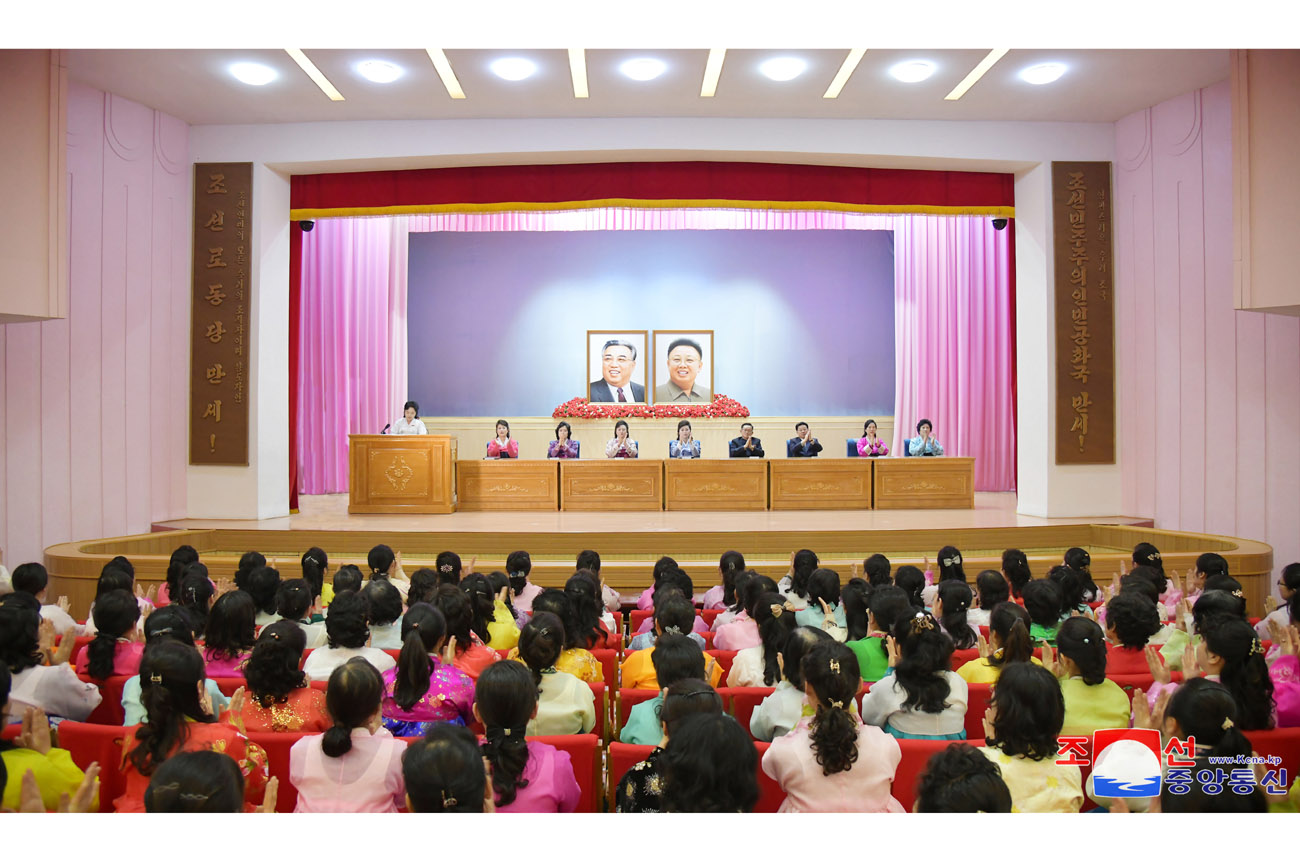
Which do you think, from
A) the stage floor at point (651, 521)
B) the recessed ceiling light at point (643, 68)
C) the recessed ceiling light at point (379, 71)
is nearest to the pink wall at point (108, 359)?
the stage floor at point (651, 521)

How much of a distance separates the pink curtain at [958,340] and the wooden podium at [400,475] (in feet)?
19.2

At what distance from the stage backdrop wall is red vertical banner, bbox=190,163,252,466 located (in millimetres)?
3994

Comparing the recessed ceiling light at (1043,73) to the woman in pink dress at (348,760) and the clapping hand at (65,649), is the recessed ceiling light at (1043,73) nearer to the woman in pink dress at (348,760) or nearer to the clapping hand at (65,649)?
the woman in pink dress at (348,760)

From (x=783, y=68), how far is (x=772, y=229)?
4.76 metres

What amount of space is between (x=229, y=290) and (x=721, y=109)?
4295 mm

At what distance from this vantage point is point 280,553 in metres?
6.95

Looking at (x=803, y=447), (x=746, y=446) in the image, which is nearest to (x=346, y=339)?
(x=746, y=446)

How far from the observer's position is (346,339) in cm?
1096

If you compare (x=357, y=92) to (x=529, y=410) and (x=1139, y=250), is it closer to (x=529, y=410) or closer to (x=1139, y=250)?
(x=529, y=410)

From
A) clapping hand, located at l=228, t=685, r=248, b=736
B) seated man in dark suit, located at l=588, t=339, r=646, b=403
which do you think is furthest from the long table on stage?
clapping hand, located at l=228, t=685, r=248, b=736

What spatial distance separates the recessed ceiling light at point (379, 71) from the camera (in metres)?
6.55

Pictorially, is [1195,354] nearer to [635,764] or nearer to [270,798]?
[635,764]

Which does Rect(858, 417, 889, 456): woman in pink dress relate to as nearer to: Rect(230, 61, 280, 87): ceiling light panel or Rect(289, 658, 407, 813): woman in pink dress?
Rect(230, 61, 280, 87): ceiling light panel
